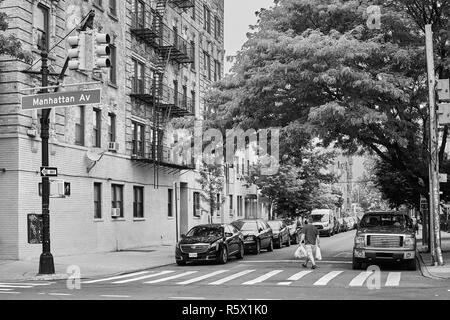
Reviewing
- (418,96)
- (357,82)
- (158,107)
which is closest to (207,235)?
(357,82)

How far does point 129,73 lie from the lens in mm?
30781

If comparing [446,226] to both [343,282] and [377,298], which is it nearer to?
[343,282]

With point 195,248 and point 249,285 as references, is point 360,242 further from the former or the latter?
point 195,248

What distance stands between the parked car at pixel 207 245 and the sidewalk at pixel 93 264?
115cm

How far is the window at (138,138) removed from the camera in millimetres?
31438

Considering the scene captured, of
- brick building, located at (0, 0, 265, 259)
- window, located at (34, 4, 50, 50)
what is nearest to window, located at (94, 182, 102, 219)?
brick building, located at (0, 0, 265, 259)

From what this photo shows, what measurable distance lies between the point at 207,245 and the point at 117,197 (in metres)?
9.83

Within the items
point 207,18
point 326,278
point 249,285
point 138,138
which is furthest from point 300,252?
point 207,18

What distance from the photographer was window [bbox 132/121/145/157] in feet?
103

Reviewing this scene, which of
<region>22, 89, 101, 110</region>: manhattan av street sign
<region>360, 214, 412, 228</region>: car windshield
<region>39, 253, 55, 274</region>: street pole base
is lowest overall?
<region>39, 253, 55, 274</region>: street pole base

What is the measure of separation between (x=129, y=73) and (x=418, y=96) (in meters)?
14.6

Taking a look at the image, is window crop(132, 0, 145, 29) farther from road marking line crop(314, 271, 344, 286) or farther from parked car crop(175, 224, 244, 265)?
road marking line crop(314, 271, 344, 286)

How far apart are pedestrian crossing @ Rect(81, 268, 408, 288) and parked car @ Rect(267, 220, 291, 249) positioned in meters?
12.7

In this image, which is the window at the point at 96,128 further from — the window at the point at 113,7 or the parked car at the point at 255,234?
the parked car at the point at 255,234
